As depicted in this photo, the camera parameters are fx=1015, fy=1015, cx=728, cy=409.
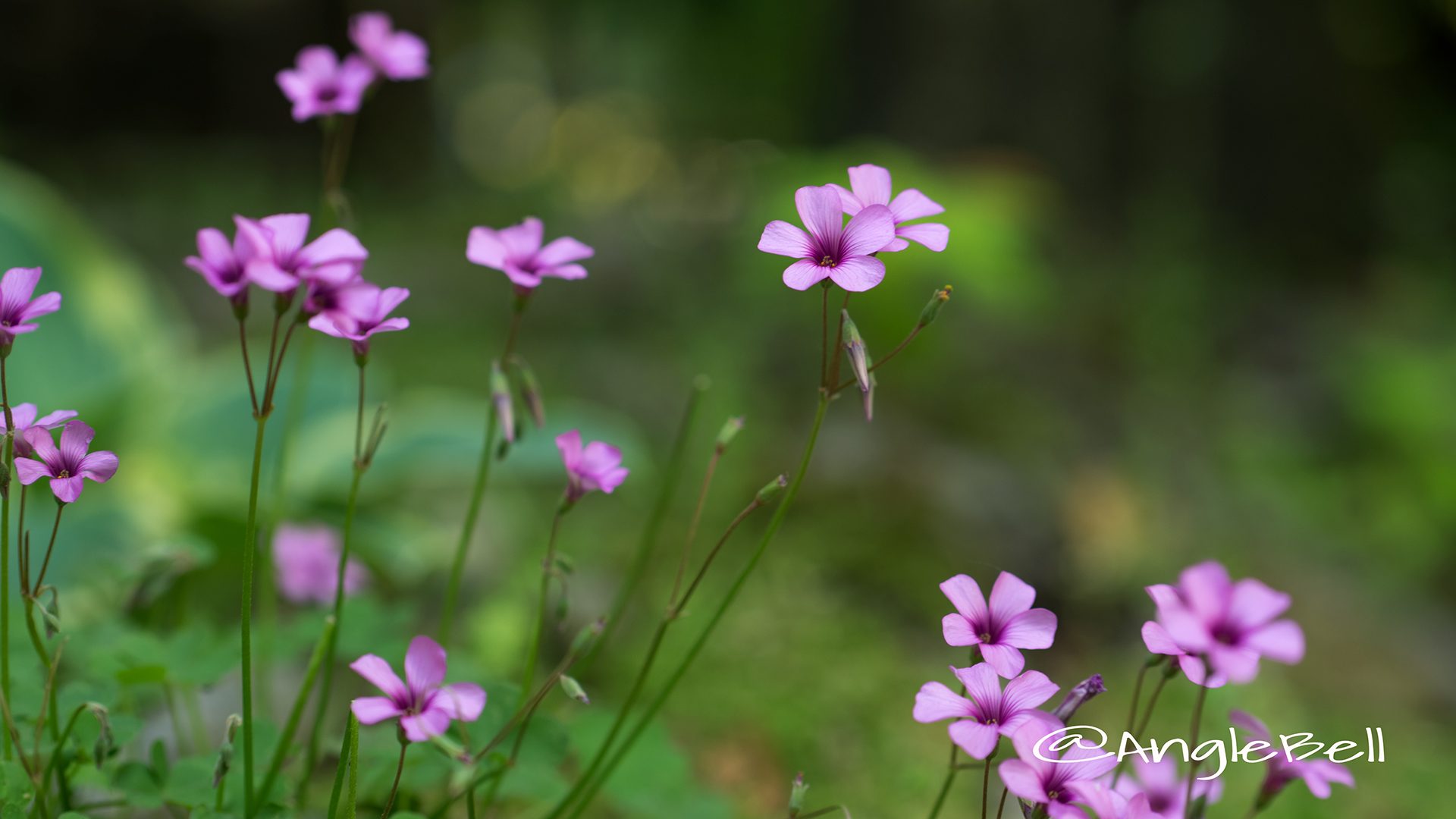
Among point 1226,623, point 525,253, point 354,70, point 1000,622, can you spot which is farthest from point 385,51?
point 1226,623

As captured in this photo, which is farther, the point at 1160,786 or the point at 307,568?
the point at 307,568

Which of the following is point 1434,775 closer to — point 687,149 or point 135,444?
point 135,444

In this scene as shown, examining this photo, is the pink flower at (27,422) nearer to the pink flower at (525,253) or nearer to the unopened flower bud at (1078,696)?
the pink flower at (525,253)

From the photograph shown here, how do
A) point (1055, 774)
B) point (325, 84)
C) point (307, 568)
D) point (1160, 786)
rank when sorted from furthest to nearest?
point (307, 568) < point (325, 84) < point (1160, 786) < point (1055, 774)

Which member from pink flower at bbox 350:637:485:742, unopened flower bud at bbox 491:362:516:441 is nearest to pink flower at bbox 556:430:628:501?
unopened flower bud at bbox 491:362:516:441

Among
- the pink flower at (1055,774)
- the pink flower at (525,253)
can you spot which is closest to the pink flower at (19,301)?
the pink flower at (525,253)

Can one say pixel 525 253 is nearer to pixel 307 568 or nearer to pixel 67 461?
pixel 67 461

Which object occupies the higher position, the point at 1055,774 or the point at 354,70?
Result: the point at 354,70
